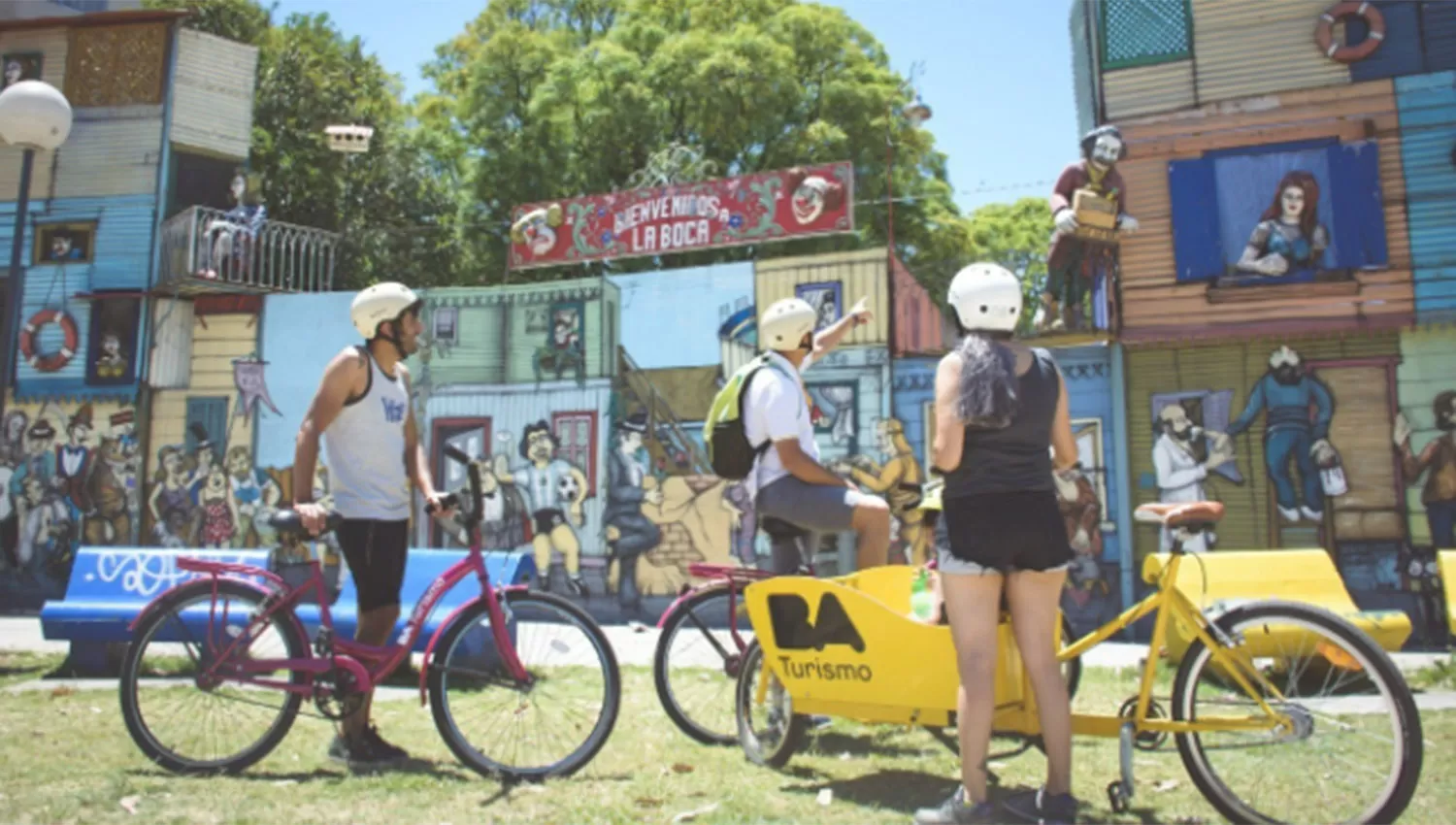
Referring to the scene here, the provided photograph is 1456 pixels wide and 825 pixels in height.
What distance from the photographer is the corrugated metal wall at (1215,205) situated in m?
11.7

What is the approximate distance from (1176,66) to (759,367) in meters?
10.5

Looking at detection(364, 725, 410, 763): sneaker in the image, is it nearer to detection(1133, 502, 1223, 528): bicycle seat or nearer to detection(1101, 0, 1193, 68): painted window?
detection(1133, 502, 1223, 528): bicycle seat

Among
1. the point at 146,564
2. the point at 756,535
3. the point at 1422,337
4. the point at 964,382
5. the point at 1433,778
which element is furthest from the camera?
the point at 756,535

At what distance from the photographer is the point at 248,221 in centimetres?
1670

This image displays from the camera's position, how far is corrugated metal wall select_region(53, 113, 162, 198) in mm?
16703

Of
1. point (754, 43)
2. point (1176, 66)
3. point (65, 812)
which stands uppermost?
point (754, 43)

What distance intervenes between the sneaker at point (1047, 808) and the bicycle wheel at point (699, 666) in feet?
5.83

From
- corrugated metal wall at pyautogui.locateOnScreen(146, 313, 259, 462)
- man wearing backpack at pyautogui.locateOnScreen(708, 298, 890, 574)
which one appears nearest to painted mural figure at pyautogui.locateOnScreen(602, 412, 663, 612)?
corrugated metal wall at pyautogui.locateOnScreen(146, 313, 259, 462)

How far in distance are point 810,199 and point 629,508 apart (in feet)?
16.3

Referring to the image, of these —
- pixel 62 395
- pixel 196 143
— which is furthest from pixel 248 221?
pixel 62 395

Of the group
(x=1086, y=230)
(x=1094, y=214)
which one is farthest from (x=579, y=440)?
(x=1094, y=214)

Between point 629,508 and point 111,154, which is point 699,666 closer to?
point 629,508

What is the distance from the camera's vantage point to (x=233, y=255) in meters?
16.5

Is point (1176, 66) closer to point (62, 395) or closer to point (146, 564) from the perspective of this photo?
point (146, 564)
